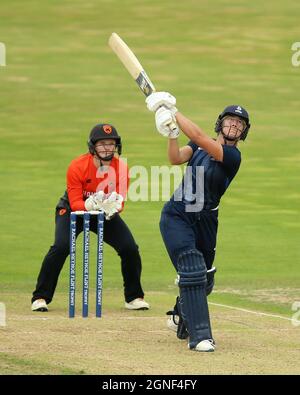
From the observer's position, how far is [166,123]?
10188 millimetres

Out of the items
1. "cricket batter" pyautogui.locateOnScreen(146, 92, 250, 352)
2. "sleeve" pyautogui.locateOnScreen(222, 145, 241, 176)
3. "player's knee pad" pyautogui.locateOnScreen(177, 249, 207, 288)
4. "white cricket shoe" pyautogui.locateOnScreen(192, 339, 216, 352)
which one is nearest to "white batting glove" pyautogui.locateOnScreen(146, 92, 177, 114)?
"cricket batter" pyautogui.locateOnScreen(146, 92, 250, 352)

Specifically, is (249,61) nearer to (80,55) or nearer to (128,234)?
(80,55)

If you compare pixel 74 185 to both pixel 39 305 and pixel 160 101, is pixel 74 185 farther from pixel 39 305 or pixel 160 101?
pixel 160 101

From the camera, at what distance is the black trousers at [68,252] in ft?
40.0

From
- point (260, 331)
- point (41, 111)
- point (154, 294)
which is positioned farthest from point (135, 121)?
point (260, 331)

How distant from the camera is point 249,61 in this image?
28422 mm

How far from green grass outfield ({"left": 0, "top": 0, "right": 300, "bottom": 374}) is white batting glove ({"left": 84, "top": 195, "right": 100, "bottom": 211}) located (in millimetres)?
958

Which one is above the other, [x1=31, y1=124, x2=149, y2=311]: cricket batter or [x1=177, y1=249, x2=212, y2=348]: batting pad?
[x1=31, y1=124, x2=149, y2=311]: cricket batter

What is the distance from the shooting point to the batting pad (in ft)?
33.9

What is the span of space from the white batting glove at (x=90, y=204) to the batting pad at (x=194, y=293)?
1.91 metres

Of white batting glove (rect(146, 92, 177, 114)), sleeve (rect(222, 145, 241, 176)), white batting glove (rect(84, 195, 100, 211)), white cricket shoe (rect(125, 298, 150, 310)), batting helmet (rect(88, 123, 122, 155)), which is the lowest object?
white cricket shoe (rect(125, 298, 150, 310))

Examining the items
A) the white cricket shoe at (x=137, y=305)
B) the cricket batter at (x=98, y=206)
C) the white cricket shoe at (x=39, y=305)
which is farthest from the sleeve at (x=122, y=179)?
the white cricket shoe at (x=39, y=305)

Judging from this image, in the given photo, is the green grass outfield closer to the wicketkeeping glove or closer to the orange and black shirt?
the wicketkeeping glove

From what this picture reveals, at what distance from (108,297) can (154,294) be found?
530 mm
